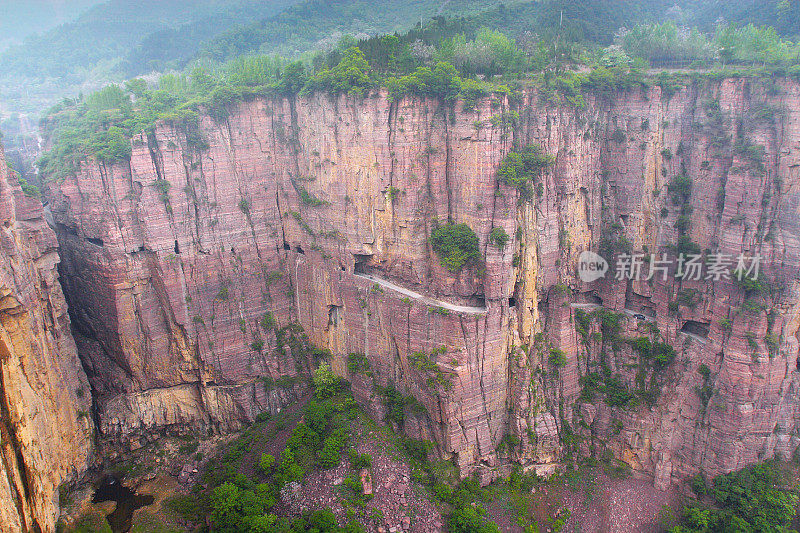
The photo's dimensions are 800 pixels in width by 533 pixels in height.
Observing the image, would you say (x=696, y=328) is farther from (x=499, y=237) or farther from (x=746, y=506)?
(x=499, y=237)

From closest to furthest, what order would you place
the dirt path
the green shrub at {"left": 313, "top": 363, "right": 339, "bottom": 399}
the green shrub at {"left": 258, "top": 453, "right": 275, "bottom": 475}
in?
1. the green shrub at {"left": 258, "top": 453, "right": 275, "bottom": 475}
2. the dirt path
3. the green shrub at {"left": 313, "top": 363, "right": 339, "bottom": 399}

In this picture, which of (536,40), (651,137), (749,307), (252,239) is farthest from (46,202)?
(749,307)

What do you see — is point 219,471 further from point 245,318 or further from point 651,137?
point 651,137

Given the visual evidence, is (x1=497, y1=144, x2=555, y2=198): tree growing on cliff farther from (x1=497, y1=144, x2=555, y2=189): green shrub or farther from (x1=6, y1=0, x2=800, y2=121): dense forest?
(x1=6, y1=0, x2=800, y2=121): dense forest

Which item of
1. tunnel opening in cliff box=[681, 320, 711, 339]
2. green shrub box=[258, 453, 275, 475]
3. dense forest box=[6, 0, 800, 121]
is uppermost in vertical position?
dense forest box=[6, 0, 800, 121]

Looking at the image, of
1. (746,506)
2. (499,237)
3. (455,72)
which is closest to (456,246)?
(499,237)

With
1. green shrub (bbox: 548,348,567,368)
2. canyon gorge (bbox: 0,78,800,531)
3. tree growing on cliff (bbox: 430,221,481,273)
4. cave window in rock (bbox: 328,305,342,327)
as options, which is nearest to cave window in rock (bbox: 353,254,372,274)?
canyon gorge (bbox: 0,78,800,531)
